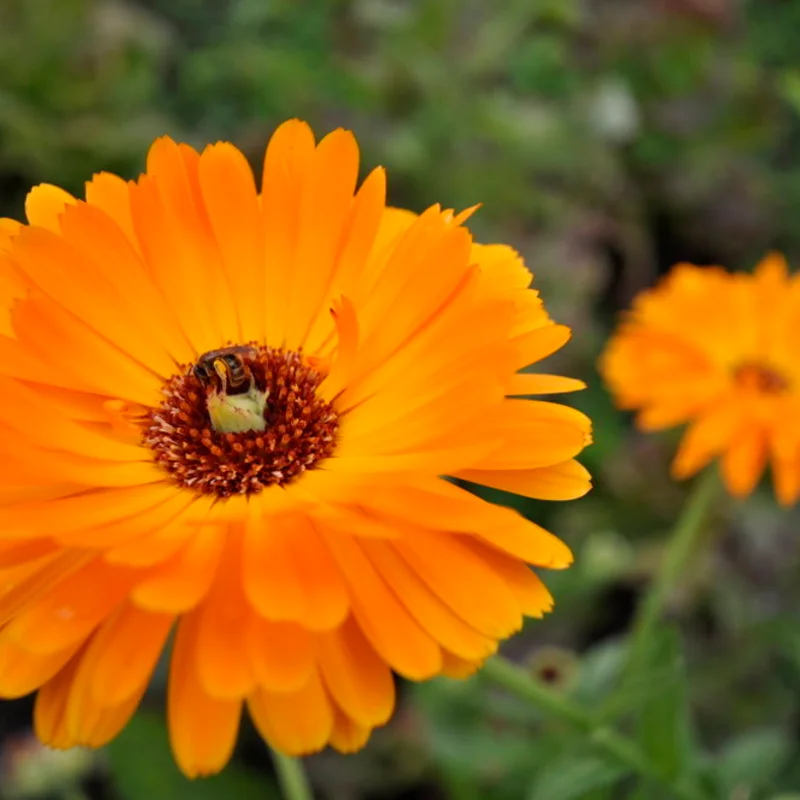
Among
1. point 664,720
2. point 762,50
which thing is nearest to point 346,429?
point 664,720

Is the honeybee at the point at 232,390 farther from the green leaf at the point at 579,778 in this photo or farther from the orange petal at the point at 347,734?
the green leaf at the point at 579,778

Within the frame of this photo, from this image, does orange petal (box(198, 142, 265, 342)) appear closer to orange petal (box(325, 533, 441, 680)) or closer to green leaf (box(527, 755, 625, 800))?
orange petal (box(325, 533, 441, 680))

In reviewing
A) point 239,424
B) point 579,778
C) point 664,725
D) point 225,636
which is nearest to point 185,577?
point 225,636

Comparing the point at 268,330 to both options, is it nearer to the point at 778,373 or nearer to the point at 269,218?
the point at 269,218

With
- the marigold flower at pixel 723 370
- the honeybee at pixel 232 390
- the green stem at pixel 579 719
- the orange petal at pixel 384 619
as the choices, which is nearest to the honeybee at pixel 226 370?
the honeybee at pixel 232 390

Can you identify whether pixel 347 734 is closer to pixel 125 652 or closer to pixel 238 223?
pixel 125 652

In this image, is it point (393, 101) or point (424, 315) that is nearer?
point (424, 315)
